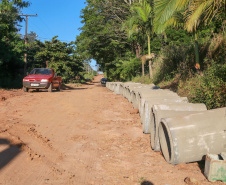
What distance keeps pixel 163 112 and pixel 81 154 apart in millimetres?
1756

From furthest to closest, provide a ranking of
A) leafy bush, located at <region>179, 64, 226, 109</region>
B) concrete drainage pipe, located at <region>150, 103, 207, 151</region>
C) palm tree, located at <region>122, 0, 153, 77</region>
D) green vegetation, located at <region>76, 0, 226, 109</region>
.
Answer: palm tree, located at <region>122, 0, 153, 77</region> < green vegetation, located at <region>76, 0, 226, 109</region> < leafy bush, located at <region>179, 64, 226, 109</region> < concrete drainage pipe, located at <region>150, 103, 207, 151</region>

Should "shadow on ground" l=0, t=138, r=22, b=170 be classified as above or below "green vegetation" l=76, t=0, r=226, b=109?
below

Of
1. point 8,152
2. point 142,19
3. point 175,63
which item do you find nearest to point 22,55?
point 142,19

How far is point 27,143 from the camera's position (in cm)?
462

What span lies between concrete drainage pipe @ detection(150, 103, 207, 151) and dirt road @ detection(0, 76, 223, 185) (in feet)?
0.78

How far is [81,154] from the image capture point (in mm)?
4285

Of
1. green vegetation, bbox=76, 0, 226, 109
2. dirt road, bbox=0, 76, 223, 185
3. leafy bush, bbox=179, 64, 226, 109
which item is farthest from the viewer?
green vegetation, bbox=76, 0, 226, 109

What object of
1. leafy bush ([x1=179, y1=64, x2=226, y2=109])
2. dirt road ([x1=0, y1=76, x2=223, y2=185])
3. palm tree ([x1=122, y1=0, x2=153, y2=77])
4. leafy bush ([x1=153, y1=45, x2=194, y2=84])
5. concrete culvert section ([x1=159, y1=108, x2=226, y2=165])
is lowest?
dirt road ([x1=0, y1=76, x2=223, y2=185])

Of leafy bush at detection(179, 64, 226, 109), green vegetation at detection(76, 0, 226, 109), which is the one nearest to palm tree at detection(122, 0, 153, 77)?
green vegetation at detection(76, 0, 226, 109)

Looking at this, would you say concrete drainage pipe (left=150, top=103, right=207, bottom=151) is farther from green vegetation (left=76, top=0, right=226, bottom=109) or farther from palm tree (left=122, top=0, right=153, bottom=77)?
palm tree (left=122, top=0, right=153, bottom=77)

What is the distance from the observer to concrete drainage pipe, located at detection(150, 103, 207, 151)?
14.2ft

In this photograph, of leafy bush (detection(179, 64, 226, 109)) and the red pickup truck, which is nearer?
leafy bush (detection(179, 64, 226, 109))

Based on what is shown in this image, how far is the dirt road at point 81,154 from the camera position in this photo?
10.8 ft

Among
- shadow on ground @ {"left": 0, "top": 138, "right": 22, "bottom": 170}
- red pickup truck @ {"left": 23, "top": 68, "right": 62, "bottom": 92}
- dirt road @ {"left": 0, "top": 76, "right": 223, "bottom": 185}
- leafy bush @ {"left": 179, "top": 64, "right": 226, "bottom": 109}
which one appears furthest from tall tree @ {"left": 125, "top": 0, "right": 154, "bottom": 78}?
shadow on ground @ {"left": 0, "top": 138, "right": 22, "bottom": 170}
